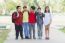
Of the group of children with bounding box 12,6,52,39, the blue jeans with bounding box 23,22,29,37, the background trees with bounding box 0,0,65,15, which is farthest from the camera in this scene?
the background trees with bounding box 0,0,65,15

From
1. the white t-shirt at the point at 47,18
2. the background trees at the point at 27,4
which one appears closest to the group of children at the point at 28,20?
the white t-shirt at the point at 47,18

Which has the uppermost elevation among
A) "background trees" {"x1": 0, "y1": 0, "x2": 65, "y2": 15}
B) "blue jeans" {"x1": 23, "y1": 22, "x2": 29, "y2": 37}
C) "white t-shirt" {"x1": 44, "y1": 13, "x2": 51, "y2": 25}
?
"background trees" {"x1": 0, "y1": 0, "x2": 65, "y2": 15}

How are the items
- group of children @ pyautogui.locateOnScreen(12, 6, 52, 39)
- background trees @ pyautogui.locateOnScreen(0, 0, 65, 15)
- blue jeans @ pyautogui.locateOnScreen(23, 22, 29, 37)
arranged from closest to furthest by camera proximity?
group of children @ pyautogui.locateOnScreen(12, 6, 52, 39), blue jeans @ pyautogui.locateOnScreen(23, 22, 29, 37), background trees @ pyautogui.locateOnScreen(0, 0, 65, 15)

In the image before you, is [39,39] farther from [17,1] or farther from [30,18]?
[17,1]

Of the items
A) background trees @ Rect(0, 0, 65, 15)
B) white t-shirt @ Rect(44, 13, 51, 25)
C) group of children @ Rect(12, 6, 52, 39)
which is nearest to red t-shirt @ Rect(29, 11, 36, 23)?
group of children @ Rect(12, 6, 52, 39)

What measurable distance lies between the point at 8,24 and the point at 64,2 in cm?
390

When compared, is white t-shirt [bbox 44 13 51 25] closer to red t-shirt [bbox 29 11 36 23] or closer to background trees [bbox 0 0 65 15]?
red t-shirt [bbox 29 11 36 23]

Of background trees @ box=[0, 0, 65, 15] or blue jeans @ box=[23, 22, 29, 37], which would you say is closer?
blue jeans @ box=[23, 22, 29, 37]

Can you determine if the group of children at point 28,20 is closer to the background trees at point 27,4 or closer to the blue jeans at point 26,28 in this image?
the blue jeans at point 26,28

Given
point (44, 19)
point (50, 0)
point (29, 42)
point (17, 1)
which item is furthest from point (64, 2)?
point (29, 42)

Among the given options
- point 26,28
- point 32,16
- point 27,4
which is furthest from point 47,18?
point 27,4

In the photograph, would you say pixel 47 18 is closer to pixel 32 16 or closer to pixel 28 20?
pixel 32 16

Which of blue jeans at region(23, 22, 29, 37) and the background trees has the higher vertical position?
the background trees

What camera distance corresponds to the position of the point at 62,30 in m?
18.5
